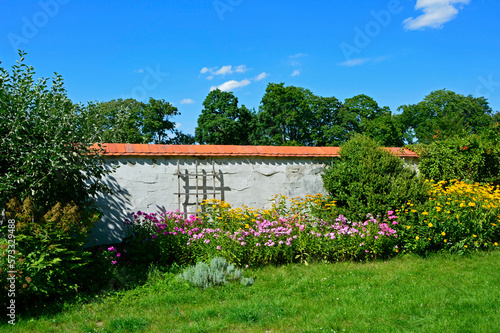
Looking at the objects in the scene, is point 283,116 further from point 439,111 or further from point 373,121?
point 439,111

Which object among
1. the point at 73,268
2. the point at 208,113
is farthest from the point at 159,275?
the point at 208,113

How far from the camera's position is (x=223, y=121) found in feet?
84.2

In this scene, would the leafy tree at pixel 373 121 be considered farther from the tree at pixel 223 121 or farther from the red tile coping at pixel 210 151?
the red tile coping at pixel 210 151

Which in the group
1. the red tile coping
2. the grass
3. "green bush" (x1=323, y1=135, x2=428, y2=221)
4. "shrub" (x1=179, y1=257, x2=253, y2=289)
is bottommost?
the grass

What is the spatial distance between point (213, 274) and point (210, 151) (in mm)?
3072

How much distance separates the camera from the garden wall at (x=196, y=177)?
6809mm

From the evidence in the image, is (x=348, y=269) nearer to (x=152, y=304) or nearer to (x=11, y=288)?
(x=152, y=304)

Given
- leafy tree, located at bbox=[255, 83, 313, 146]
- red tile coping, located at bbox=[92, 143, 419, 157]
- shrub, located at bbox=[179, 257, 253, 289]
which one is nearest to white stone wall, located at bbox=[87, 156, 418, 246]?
red tile coping, located at bbox=[92, 143, 419, 157]

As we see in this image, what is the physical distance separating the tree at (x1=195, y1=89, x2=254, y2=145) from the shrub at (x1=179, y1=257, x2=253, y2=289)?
2077cm

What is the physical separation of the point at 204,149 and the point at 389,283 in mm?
4215

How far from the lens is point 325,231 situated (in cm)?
625

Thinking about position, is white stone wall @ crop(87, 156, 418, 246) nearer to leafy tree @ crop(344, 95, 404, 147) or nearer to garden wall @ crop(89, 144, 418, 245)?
garden wall @ crop(89, 144, 418, 245)

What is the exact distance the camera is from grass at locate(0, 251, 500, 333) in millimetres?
3670

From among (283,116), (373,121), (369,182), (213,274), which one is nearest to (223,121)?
(283,116)
